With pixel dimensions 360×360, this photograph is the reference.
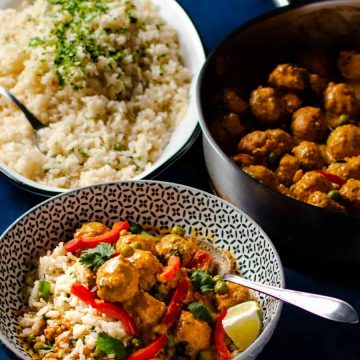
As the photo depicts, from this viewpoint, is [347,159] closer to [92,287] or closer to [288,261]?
[288,261]

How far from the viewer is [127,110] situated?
3070 mm

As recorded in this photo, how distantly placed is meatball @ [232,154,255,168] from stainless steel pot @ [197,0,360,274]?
134mm

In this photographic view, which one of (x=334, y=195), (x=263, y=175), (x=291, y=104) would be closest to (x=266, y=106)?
(x=291, y=104)

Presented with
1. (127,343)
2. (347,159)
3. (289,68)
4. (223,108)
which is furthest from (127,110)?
(127,343)

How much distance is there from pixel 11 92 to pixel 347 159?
1656 millimetres

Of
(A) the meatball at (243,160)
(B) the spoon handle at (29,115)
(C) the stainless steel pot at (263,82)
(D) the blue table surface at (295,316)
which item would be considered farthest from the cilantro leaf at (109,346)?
(B) the spoon handle at (29,115)

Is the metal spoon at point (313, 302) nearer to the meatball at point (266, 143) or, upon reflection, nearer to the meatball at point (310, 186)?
the meatball at point (310, 186)

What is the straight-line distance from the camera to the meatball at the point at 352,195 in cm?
239

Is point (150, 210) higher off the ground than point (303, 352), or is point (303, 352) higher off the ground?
point (150, 210)

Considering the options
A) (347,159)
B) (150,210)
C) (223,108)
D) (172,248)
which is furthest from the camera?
(223,108)

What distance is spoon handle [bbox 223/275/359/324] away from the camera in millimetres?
1757

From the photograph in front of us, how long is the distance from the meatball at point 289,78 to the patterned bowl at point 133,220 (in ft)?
2.83

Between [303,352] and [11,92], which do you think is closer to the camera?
[303,352]

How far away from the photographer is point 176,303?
1972mm
